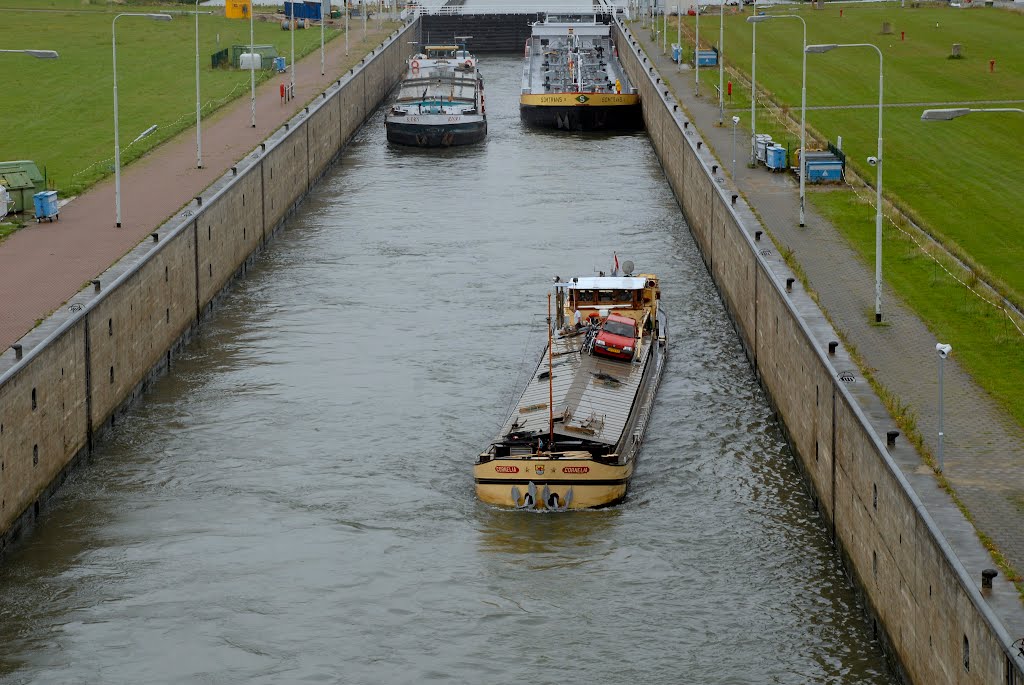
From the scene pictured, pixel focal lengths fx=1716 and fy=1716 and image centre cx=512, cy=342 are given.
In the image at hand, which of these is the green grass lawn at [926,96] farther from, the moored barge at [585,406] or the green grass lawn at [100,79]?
the green grass lawn at [100,79]

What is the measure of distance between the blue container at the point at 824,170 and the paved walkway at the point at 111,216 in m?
24.5

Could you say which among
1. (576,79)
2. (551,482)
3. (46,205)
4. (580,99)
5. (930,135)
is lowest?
(551,482)

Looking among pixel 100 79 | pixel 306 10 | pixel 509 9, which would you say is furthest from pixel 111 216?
pixel 509 9

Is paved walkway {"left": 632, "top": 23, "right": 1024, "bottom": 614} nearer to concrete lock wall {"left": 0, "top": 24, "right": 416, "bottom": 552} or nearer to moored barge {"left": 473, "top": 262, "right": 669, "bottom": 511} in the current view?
moored barge {"left": 473, "top": 262, "right": 669, "bottom": 511}

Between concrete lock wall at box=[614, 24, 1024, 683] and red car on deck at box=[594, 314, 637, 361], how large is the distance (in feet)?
13.5

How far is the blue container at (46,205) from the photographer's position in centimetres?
6206

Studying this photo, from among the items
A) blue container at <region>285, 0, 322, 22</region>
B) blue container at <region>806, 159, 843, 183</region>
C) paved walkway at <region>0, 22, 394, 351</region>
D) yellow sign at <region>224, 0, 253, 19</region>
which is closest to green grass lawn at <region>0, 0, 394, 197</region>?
paved walkway at <region>0, 22, 394, 351</region>

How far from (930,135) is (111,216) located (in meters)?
39.1

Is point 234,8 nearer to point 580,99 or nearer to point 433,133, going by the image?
point 433,133

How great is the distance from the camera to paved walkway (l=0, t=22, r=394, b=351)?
167 ft

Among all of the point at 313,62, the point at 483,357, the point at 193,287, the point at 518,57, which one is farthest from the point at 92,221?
the point at 518,57

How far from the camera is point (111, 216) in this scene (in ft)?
207

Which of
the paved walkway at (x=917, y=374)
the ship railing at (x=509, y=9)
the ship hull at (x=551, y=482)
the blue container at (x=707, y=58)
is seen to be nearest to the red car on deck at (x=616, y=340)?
the paved walkway at (x=917, y=374)

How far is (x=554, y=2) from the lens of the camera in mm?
181750
